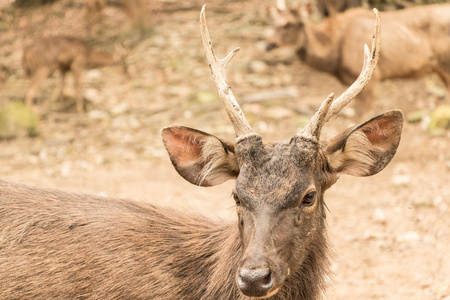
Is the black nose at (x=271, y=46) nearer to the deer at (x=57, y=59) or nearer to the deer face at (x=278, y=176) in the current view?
the deer at (x=57, y=59)

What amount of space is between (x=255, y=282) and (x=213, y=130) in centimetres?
876

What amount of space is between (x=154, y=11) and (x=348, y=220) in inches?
511

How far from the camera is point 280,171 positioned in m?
3.67

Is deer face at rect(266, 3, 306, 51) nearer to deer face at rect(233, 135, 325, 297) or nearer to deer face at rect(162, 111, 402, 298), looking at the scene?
deer face at rect(162, 111, 402, 298)

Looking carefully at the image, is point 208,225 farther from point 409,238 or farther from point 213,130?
point 213,130

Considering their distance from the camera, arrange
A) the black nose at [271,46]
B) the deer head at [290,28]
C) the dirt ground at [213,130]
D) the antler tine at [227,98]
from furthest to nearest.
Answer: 1. the black nose at [271,46]
2. the deer head at [290,28]
3. the dirt ground at [213,130]
4. the antler tine at [227,98]

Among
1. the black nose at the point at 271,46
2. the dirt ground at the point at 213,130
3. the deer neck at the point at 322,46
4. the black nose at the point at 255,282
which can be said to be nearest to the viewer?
the black nose at the point at 255,282

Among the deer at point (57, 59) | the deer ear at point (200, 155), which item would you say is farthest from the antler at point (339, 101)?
the deer at point (57, 59)

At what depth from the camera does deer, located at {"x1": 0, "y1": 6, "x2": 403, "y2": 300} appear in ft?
12.1

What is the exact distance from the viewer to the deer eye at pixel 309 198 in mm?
3727

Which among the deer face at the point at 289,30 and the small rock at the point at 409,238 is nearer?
the small rock at the point at 409,238

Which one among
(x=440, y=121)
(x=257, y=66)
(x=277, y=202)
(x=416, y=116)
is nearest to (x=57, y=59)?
(x=257, y=66)

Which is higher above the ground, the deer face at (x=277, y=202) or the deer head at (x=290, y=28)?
the deer face at (x=277, y=202)

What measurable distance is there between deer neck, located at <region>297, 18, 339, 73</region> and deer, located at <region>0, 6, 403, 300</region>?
7.94 meters
